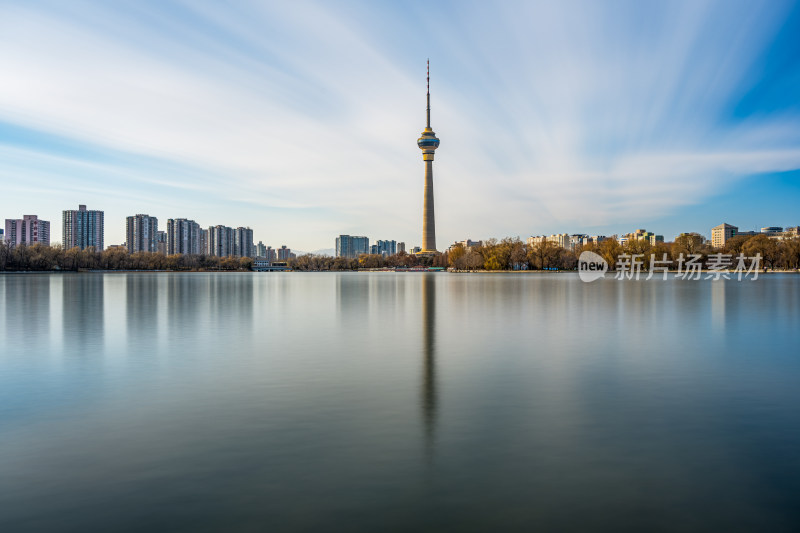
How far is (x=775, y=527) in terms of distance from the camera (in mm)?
5070

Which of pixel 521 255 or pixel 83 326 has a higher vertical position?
pixel 521 255

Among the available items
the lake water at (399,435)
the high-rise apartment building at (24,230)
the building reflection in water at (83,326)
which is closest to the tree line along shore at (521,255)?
the high-rise apartment building at (24,230)

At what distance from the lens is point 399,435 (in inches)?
304

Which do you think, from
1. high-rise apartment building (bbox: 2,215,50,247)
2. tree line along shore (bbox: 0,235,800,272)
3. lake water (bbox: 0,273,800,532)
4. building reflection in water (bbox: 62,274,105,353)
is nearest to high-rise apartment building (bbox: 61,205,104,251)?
high-rise apartment building (bbox: 2,215,50,247)

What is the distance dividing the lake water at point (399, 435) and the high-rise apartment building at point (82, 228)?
19914cm

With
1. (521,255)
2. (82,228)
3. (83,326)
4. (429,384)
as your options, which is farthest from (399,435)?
(82,228)

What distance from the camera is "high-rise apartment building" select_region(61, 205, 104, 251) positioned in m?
187

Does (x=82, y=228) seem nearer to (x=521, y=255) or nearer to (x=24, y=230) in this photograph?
(x=24, y=230)

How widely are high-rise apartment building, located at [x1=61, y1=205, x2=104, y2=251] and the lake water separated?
19914 cm

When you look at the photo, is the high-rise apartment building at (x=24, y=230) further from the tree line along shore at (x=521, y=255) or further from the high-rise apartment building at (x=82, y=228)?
the tree line along shore at (x=521, y=255)

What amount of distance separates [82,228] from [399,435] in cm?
21474

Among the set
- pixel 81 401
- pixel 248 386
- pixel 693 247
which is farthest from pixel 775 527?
pixel 693 247

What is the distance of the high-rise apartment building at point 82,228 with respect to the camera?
615ft

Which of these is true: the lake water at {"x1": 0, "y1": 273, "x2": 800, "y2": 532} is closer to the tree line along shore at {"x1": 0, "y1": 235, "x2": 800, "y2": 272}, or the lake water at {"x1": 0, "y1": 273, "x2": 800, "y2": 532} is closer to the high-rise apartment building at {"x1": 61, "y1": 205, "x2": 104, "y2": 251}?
the tree line along shore at {"x1": 0, "y1": 235, "x2": 800, "y2": 272}
